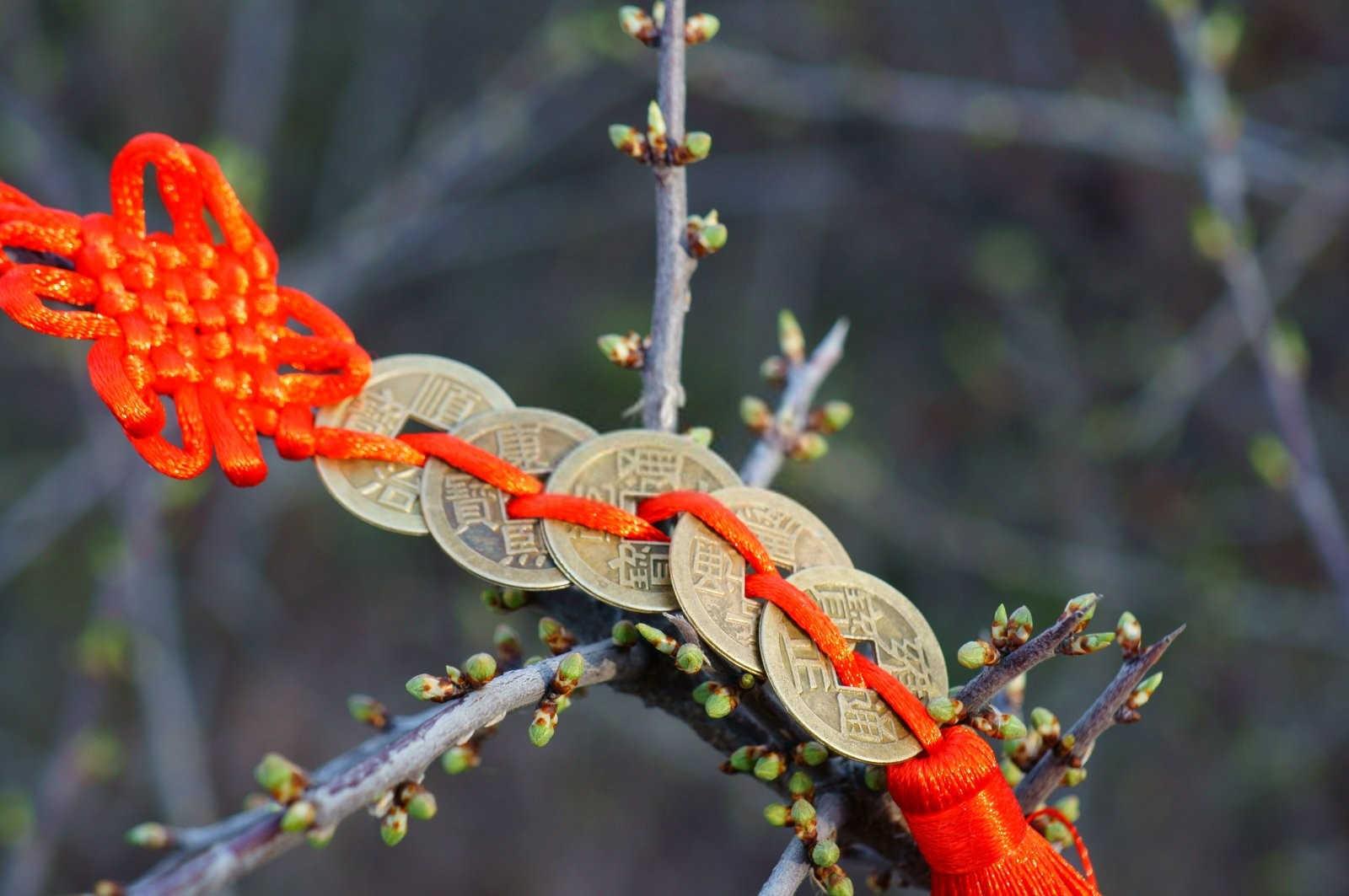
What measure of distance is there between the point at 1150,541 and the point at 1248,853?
2.98 feet

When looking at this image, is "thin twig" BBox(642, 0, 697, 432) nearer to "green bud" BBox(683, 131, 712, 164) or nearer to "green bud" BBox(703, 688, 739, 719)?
"green bud" BBox(683, 131, 712, 164)

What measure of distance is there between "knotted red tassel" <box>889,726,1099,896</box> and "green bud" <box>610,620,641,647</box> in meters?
0.22

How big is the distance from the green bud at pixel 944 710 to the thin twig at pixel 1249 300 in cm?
86

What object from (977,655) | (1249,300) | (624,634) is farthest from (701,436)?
(1249,300)

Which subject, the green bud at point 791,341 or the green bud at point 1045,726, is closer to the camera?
the green bud at point 1045,726

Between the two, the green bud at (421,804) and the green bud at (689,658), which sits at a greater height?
the green bud at (689,658)

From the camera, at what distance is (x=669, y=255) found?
100 cm

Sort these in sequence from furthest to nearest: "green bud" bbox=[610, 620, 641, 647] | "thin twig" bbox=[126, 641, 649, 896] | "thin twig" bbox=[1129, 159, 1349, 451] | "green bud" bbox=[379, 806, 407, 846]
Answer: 1. "thin twig" bbox=[1129, 159, 1349, 451]
2. "green bud" bbox=[610, 620, 641, 647]
3. "green bud" bbox=[379, 806, 407, 846]
4. "thin twig" bbox=[126, 641, 649, 896]

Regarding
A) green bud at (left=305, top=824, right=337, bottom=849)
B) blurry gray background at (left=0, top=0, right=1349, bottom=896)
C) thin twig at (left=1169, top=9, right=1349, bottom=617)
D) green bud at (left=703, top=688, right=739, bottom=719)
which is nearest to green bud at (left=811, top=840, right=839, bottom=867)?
green bud at (left=703, top=688, right=739, bottom=719)

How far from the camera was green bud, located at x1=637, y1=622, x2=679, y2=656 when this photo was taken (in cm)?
79

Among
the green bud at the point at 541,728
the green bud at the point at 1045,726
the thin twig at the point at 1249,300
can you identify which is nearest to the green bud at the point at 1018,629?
the green bud at the point at 1045,726

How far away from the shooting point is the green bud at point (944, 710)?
2.70ft

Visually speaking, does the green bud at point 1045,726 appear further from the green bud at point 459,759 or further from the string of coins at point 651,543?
the green bud at point 459,759

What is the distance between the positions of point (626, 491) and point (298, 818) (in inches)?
14.4
